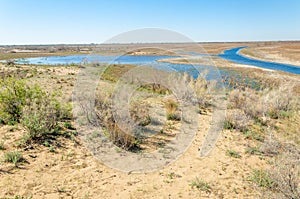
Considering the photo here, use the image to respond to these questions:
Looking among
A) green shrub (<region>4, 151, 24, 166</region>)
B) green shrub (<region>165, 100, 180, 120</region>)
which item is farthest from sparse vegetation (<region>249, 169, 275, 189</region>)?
green shrub (<region>4, 151, 24, 166</region>)

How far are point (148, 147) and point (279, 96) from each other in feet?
25.6

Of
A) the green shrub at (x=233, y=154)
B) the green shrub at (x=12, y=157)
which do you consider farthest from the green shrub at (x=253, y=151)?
the green shrub at (x=12, y=157)

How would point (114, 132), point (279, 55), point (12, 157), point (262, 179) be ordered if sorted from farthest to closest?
1. point (279, 55)
2. point (114, 132)
3. point (12, 157)
4. point (262, 179)

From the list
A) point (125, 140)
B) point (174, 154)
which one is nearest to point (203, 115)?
point (174, 154)

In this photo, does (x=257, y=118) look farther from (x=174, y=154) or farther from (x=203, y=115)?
(x=174, y=154)

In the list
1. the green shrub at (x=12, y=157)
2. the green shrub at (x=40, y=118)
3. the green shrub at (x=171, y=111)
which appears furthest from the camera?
the green shrub at (x=171, y=111)

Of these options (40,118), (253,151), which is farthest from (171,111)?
(40,118)

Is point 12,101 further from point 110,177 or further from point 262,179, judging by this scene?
point 262,179

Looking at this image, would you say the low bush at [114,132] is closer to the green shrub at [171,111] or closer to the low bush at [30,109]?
the low bush at [30,109]

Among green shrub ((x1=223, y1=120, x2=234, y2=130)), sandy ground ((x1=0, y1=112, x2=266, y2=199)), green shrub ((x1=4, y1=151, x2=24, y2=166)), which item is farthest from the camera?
green shrub ((x1=223, y1=120, x2=234, y2=130))

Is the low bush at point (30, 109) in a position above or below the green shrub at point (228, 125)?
above

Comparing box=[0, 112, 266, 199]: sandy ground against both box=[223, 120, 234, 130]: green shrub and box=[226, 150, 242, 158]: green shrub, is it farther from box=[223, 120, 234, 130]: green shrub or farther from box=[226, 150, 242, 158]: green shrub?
box=[223, 120, 234, 130]: green shrub

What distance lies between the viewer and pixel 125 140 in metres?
5.84

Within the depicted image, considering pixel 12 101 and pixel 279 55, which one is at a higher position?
pixel 279 55
